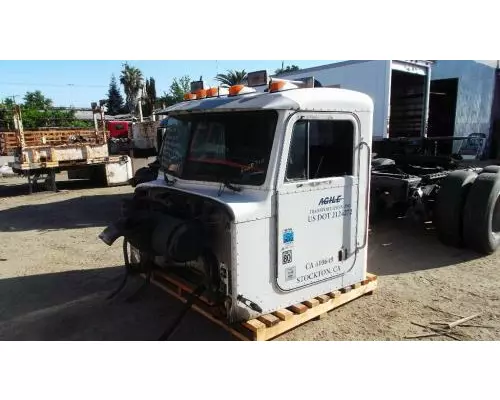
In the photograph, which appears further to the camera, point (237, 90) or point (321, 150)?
point (237, 90)

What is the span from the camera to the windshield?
342cm

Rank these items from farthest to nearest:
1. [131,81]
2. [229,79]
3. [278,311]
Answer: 1. [131,81]
2. [229,79]
3. [278,311]

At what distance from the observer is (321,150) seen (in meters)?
3.63

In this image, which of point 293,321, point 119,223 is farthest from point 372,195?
point 119,223

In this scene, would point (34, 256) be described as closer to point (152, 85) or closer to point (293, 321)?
point (293, 321)

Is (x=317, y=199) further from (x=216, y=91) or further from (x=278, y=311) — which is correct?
(x=216, y=91)

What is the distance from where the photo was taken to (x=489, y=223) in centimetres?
558

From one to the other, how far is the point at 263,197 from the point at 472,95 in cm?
1715

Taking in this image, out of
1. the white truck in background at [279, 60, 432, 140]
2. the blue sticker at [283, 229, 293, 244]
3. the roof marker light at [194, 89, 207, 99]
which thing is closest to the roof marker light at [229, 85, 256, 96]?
the roof marker light at [194, 89, 207, 99]

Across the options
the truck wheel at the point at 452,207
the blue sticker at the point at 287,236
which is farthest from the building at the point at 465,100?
the blue sticker at the point at 287,236

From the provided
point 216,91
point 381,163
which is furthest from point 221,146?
point 381,163

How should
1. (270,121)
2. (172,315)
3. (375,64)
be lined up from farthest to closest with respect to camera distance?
(375,64) → (172,315) → (270,121)

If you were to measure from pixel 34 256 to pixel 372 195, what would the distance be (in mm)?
5379

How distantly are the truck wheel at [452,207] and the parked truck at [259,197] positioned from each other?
225 cm
